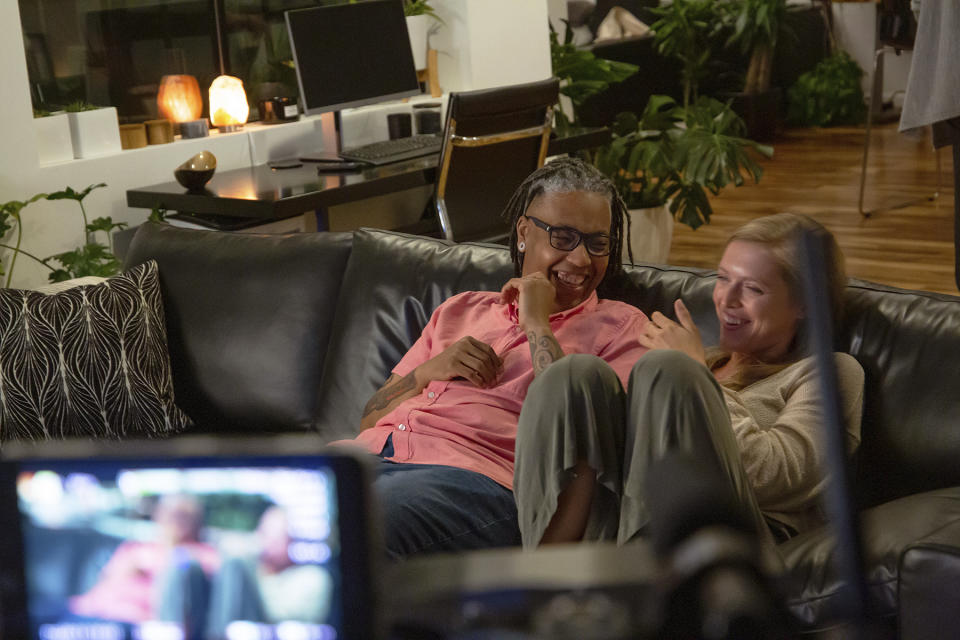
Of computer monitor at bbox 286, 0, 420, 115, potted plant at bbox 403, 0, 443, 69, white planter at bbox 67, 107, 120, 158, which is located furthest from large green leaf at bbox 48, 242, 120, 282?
potted plant at bbox 403, 0, 443, 69

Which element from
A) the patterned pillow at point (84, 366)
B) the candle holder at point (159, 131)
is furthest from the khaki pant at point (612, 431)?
the candle holder at point (159, 131)

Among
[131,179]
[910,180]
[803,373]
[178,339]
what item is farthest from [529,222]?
[910,180]

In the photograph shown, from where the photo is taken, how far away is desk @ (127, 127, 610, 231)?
3.48 meters

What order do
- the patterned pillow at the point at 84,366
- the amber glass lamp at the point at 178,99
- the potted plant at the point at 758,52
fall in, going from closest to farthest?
1. the patterned pillow at the point at 84,366
2. the amber glass lamp at the point at 178,99
3. the potted plant at the point at 758,52

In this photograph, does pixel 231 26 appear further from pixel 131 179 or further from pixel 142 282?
pixel 142 282

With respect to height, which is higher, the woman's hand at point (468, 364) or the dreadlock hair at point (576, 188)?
the dreadlock hair at point (576, 188)

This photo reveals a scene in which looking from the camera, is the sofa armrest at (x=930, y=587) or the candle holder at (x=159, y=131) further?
the candle holder at (x=159, y=131)

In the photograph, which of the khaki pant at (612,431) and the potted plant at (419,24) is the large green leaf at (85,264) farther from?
the khaki pant at (612,431)

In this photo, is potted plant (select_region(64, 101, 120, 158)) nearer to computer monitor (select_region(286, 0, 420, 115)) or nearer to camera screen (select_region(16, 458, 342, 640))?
computer monitor (select_region(286, 0, 420, 115))

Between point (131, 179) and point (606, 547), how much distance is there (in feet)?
11.8

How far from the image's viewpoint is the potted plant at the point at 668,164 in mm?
4555

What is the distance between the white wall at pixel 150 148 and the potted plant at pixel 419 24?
0.19ft

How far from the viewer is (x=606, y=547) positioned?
0.48 metres

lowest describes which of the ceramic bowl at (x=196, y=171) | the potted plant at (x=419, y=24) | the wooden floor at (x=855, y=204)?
the wooden floor at (x=855, y=204)
